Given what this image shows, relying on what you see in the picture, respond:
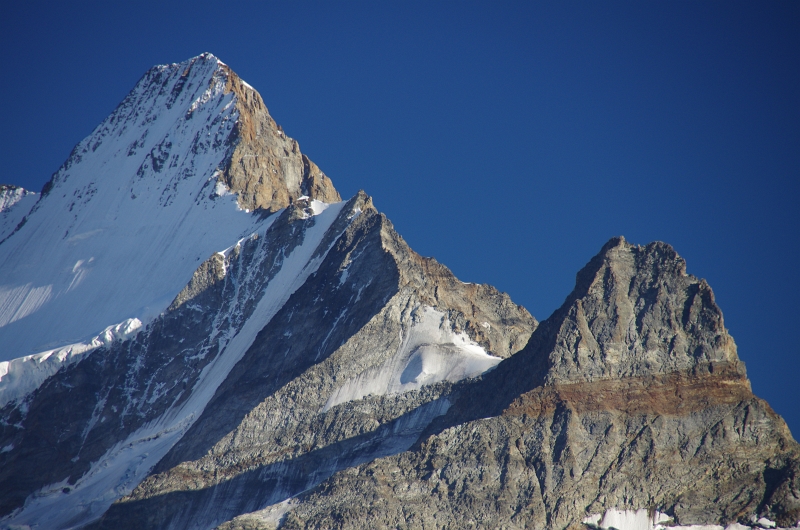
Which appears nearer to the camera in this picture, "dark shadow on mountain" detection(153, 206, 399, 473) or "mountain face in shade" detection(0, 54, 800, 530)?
"mountain face in shade" detection(0, 54, 800, 530)

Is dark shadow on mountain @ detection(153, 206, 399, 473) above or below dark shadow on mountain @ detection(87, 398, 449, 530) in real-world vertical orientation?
above

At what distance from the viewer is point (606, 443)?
100125 mm

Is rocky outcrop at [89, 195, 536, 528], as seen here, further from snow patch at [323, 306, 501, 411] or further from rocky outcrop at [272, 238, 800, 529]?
rocky outcrop at [272, 238, 800, 529]

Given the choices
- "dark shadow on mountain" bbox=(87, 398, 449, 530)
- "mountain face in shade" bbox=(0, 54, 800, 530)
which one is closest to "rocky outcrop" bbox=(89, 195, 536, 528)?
"dark shadow on mountain" bbox=(87, 398, 449, 530)

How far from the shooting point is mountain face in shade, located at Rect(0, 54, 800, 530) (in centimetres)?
9831

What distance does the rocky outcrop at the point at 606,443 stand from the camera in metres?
96.6

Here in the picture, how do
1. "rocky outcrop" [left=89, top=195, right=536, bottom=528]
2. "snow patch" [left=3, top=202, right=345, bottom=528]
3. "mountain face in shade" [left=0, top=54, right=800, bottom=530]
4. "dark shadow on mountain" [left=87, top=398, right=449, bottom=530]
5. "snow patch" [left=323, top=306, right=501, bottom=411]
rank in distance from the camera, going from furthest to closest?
"snow patch" [left=3, top=202, right=345, bottom=528]
"snow patch" [left=323, top=306, right=501, bottom=411]
"rocky outcrop" [left=89, top=195, right=536, bottom=528]
"dark shadow on mountain" [left=87, top=398, right=449, bottom=530]
"mountain face in shade" [left=0, top=54, right=800, bottom=530]

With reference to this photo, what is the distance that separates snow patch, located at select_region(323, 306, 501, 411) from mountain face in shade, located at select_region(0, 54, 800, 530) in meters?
0.25

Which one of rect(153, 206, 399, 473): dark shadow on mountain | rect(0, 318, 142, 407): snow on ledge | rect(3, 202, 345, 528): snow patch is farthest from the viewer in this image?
rect(0, 318, 142, 407): snow on ledge

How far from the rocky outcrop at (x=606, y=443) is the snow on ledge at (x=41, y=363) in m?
69.2

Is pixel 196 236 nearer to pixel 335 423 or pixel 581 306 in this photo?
pixel 335 423

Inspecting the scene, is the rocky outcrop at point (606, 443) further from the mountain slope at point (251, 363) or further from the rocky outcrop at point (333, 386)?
the mountain slope at point (251, 363)

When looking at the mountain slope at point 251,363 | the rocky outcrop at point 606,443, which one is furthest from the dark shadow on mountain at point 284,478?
the rocky outcrop at point 606,443

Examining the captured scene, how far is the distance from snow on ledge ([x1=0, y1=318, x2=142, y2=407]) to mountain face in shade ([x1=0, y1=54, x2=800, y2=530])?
0.30 meters
